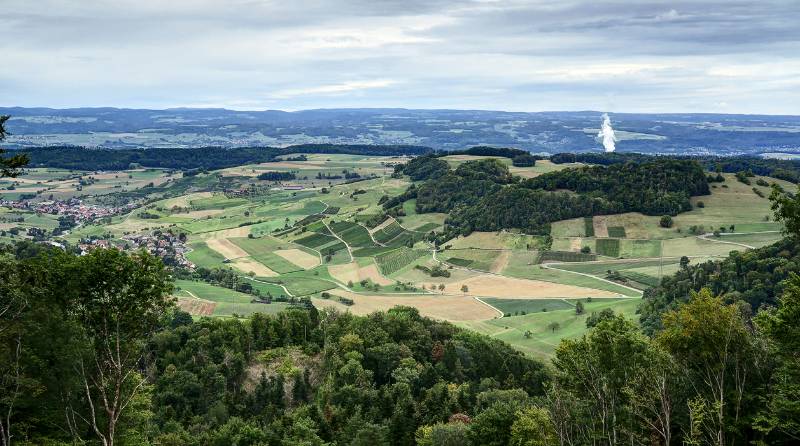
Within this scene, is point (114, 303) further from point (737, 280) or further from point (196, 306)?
point (737, 280)

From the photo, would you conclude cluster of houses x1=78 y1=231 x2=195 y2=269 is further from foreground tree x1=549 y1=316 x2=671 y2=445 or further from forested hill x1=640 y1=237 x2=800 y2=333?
foreground tree x1=549 y1=316 x2=671 y2=445

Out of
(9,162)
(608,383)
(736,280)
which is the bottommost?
(736,280)

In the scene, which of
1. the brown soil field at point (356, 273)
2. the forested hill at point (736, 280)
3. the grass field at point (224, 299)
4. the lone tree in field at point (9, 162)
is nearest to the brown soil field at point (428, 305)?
the grass field at point (224, 299)

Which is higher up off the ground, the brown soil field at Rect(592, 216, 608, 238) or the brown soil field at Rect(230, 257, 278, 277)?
the brown soil field at Rect(592, 216, 608, 238)

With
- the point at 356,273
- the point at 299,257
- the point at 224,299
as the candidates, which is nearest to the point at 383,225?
the point at 299,257

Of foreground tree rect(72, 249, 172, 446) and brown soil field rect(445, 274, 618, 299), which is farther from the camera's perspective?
brown soil field rect(445, 274, 618, 299)

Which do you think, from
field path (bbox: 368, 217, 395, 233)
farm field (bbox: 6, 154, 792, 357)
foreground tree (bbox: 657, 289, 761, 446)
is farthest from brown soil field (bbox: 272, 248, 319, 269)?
foreground tree (bbox: 657, 289, 761, 446)
